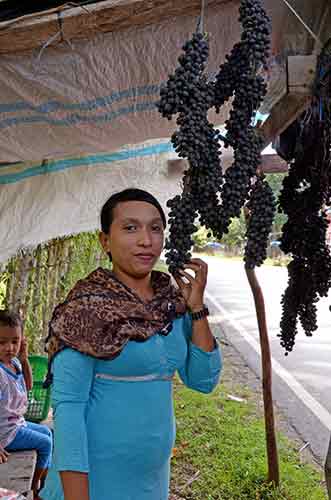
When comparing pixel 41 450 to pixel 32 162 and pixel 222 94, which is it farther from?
pixel 222 94

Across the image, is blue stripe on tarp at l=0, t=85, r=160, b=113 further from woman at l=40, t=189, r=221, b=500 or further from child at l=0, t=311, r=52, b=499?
child at l=0, t=311, r=52, b=499

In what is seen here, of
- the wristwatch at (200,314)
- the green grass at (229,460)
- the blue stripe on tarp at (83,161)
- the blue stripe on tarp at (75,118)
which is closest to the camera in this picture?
the wristwatch at (200,314)

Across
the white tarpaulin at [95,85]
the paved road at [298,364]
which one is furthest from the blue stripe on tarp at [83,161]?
the paved road at [298,364]

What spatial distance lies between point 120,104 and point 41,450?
2.26 metres

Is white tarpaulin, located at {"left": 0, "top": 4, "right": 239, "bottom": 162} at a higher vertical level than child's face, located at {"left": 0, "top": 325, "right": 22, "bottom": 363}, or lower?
higher

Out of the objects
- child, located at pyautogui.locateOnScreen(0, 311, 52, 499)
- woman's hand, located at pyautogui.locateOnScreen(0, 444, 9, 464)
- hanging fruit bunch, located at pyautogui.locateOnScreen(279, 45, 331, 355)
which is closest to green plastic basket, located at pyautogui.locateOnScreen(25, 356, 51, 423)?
child, located at pyautogui.locateOnScreen(0, 311, 52, 499)

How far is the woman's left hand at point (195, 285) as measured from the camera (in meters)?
1.52

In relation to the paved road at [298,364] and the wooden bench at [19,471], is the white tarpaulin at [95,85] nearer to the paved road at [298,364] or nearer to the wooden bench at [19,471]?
the wooden bench at [19,471]

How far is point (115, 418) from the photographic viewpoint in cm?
148

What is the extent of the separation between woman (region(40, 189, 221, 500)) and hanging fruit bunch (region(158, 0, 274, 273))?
1.14ft

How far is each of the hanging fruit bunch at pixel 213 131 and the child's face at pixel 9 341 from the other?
2150 millimetres

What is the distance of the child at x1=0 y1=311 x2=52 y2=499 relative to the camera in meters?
2.98

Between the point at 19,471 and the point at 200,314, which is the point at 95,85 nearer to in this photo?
the point at 200,314

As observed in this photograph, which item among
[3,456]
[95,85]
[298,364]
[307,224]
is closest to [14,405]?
[3,456]
